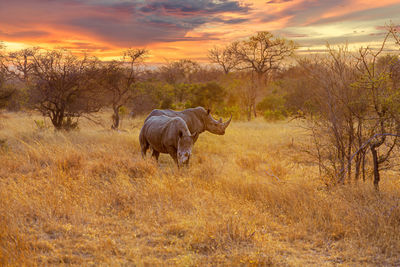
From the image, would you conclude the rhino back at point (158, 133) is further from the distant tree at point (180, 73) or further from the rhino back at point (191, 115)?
the distant tree at point (180, 73)

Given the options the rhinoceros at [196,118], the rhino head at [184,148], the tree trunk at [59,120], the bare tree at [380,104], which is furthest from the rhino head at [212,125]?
the tree trunk at [59,120]

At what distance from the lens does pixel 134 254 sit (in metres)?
3.91

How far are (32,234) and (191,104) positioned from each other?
841 inches

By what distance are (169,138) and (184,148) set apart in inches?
24.6

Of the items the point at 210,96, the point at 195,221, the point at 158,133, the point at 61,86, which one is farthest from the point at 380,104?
the point at 210,96

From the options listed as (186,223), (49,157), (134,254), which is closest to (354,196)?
(186,223)

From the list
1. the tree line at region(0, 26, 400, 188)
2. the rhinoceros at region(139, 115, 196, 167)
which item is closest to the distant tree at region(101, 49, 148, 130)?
the tree line at region(0, 26, 400, 188)

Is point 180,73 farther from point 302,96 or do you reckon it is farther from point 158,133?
point 158,133

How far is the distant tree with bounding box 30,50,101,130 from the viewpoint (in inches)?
536

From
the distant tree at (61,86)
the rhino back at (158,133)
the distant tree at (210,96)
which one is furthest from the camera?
the distant tree at (210,96)

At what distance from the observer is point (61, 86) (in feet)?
45.0

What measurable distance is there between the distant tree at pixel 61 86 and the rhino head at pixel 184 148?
7.95 metres

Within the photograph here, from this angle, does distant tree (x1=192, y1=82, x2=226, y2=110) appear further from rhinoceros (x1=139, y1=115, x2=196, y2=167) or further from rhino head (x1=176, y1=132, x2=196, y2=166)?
rhino head (x1=176, y1=132, x2=196, y2=166)

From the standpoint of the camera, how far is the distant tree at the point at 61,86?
44.7ft
